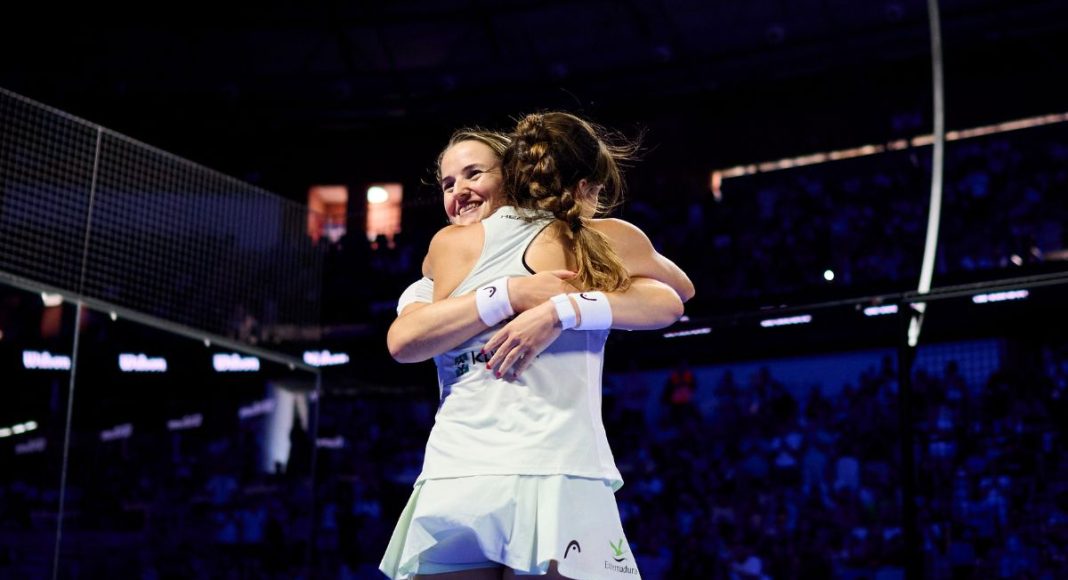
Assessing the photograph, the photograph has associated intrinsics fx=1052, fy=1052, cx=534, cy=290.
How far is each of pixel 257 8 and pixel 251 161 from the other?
208 cm

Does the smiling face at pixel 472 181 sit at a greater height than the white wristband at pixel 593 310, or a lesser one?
greater

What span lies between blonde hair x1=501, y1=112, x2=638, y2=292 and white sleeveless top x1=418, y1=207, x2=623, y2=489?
42 mm

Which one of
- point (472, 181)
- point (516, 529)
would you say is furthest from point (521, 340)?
point (472, 181)

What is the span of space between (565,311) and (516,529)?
1.13ft

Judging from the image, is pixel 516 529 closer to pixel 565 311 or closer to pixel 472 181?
pixel 565 311

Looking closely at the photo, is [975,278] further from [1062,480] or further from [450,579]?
[450,579]

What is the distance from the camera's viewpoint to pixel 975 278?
9.45 m

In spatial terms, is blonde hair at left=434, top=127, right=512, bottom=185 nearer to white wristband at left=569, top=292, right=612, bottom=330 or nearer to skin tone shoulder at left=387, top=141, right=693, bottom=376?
skin tone shoulder at left=387, top=141, right=693, bottom=376

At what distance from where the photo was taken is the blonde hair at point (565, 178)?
1747 millimetres

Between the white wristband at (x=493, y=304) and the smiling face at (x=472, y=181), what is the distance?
0.97ft

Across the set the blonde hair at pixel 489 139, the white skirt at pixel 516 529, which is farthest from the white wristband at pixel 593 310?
the blonde hair at pixel 489 139

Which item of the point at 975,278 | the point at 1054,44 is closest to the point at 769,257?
the point at 975,278

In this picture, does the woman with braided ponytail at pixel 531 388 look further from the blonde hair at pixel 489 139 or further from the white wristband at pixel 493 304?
the blonde hair at pixel 489 139

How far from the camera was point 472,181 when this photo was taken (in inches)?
76.5
